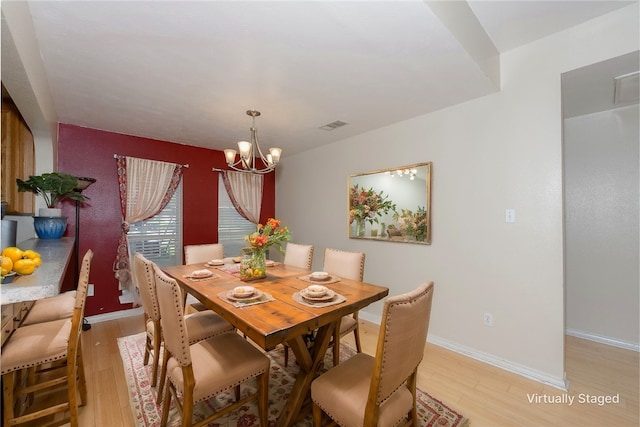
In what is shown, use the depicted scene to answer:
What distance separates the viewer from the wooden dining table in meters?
1.33

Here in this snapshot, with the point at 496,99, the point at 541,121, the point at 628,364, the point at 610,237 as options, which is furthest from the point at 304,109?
the point at 628,364

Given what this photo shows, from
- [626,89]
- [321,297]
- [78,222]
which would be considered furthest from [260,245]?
[626,89]

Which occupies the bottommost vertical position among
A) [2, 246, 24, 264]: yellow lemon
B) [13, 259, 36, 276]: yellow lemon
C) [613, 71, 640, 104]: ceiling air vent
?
[13, 259, 36, 276]: yellow lemon

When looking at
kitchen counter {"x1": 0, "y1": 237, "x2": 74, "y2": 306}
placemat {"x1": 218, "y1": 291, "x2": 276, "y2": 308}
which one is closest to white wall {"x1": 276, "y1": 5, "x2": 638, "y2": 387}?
placemat {"x1": 218, "y1": 291, "x2": 276, "y2": 308}

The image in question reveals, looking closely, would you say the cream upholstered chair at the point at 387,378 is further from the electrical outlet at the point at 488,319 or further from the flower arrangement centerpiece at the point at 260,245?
the electrical outlet at the point at 488,319

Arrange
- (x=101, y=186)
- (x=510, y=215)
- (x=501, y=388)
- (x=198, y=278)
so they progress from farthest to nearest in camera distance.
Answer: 1. (x=101, y=186)
2. (x=510, y=215)
3. (x=198, y=278)
4. (x=501, y=388)

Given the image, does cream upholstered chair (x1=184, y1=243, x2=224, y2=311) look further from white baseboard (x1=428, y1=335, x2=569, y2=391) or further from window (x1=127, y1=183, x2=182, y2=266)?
white baseboard (x1=428, y1=335, x2=569, y2=391)

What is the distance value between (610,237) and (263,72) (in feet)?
12.0

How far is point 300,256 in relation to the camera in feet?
9.80

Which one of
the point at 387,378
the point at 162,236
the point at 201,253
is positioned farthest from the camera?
the point at 162,236

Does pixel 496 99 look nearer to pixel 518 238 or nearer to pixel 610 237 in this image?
pixel 518 238

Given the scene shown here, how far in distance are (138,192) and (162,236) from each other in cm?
70

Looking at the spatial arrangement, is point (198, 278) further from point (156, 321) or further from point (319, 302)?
point (319, 302)

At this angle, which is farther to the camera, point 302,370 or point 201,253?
point 201,253
